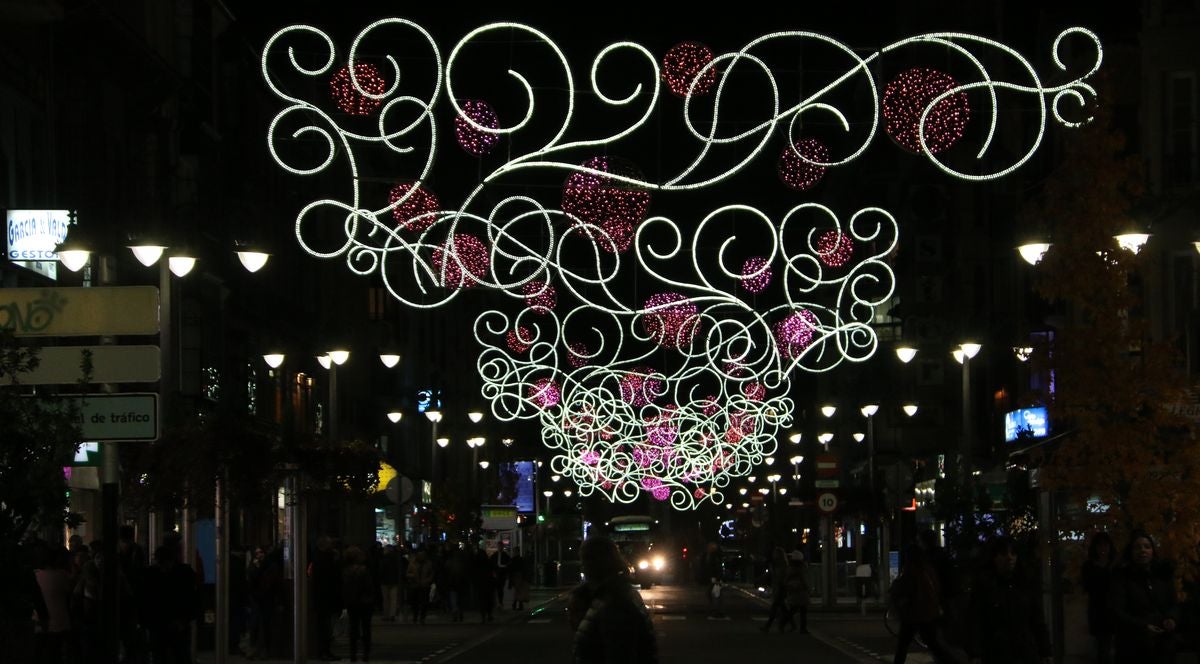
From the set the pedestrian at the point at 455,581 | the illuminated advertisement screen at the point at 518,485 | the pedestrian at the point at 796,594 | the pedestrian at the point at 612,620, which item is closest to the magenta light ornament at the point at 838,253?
the pedestrian at the point at 796,594

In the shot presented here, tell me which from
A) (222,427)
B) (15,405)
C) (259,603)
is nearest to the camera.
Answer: (15,405)

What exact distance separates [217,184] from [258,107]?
278 inches

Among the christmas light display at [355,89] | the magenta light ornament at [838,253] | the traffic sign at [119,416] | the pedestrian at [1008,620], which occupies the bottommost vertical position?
the pedestrian at [1008,620]

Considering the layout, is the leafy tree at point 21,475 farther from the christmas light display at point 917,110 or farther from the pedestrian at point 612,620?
the christmas light display at point 917,110

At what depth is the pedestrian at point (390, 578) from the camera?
4712cm

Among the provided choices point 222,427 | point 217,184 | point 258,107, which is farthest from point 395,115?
point 222,427

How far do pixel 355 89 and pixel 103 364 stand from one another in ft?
11.8

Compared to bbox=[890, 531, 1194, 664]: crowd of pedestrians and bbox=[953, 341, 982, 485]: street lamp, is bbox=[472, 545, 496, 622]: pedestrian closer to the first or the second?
bbox=[953, 341, 982, 485]: street lamp

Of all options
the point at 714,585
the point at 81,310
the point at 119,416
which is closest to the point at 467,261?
the point at 119,416

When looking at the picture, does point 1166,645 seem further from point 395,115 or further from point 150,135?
point 395,115

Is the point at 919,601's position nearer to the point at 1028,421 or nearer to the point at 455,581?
the point at 455,581

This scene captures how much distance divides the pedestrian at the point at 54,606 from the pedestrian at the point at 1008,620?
9090 millimetres

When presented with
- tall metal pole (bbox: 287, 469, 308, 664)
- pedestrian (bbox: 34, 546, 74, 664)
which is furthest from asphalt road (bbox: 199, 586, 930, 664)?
pedestrian (bbox: 34, 546, 74, 664)

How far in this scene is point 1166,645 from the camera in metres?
18.2
